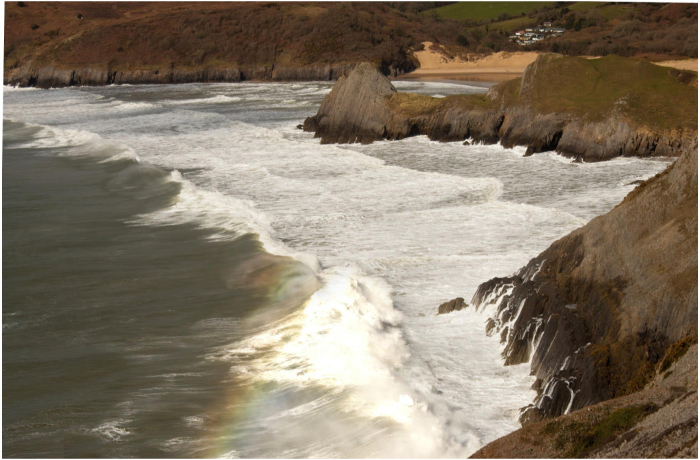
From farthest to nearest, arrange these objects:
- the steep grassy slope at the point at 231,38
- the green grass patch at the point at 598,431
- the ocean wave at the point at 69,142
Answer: the steep grassy slope at the point at 231,38
the ocean wave at the point at 69,142
the green grass patch at the point at 598,431

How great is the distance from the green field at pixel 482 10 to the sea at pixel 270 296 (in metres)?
83.3

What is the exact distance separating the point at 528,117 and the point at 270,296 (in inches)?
754

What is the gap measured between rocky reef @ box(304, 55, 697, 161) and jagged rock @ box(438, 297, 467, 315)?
15.7m

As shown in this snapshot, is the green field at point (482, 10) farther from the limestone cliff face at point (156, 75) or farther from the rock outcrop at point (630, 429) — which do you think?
the rock outcrop at point (630, 429)

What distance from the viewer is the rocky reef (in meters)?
26.8

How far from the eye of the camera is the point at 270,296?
46.1 feet

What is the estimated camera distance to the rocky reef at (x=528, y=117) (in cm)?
2678

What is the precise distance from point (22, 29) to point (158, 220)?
310 ft

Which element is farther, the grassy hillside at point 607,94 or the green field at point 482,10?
the green field at point 482,10

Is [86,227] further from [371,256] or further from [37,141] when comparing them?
[37,141]

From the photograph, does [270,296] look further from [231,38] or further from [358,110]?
[231,38]

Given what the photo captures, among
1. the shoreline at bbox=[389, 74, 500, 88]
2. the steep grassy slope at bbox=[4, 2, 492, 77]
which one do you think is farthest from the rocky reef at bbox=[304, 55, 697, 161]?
the steep grassy slope at bbox=[4, 2, 492, 77]

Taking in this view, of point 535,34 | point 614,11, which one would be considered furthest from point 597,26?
point 535,34

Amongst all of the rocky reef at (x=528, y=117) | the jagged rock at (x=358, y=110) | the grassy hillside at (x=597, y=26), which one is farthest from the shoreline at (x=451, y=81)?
the rocky reef at (x=528, y=117)
